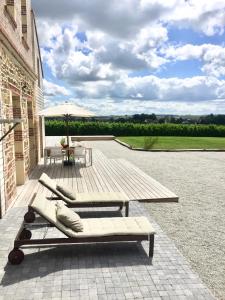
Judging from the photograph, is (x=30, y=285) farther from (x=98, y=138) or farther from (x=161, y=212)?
(x=98, y=138)

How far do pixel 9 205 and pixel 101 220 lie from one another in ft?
9.65

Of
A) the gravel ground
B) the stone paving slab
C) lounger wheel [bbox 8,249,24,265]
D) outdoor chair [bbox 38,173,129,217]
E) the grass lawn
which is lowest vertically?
the grass lawn

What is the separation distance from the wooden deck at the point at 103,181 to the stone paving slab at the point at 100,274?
2.83m

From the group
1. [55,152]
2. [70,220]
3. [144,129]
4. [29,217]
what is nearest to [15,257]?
[70,220]

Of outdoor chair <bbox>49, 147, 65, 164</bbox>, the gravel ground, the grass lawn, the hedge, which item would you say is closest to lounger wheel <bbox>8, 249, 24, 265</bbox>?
the gravel ground

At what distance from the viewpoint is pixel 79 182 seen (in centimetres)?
968

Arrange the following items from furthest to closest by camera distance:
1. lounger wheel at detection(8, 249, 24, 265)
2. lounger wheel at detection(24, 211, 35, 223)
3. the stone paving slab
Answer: lounger wheel at detection(24, 211, 35, 223), lounger wheel at detection(8, 249, 24, 265), the stone paving slab

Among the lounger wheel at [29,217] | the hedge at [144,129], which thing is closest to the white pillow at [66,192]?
the lounger wheel at [29,217]

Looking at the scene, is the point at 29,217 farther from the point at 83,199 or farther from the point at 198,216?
the point at 198,216

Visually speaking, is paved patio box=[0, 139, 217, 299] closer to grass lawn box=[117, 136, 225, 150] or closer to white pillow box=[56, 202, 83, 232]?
white pillow box=[56, 202, 83, 232]

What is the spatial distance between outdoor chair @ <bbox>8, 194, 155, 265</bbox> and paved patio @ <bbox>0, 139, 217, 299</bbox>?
0.26 m

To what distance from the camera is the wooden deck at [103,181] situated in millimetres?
8203

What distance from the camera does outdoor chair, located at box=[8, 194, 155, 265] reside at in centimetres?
454

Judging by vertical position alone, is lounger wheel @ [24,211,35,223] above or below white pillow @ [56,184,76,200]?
below
